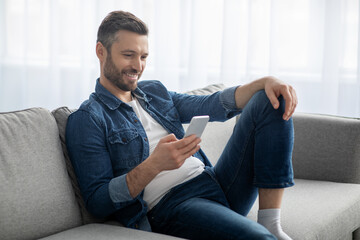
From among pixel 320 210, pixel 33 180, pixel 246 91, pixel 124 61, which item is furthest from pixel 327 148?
pixel 33 180

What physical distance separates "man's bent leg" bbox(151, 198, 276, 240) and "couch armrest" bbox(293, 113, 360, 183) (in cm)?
82

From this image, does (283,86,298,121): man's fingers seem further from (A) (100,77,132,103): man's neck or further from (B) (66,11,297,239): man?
(A) (100,77,132,103): man's neck

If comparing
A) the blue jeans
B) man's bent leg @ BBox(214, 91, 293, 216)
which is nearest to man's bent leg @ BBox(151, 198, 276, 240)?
the blue jeans

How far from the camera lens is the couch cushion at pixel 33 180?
1.34 meters

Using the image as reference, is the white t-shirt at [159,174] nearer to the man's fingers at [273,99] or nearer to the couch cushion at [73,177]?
the couch cushion at [73,177]

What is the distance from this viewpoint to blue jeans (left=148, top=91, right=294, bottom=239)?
1420mm

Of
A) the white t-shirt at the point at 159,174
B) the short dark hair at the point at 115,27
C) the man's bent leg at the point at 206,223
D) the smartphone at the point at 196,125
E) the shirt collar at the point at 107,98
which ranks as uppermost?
the short dark hair at the point at 115,27

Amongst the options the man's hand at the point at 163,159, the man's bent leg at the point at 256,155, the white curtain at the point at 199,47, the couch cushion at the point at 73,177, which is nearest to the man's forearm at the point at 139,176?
the man's hand at the point at 163,159

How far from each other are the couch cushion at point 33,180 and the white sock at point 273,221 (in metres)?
0.59

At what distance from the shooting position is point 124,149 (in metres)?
1.56

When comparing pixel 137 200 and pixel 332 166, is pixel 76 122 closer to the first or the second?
pixel 137 200

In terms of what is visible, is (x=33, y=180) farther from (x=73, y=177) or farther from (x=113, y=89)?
(x=113, y=89)

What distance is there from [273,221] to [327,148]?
788mm

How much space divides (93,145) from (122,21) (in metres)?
0.47
